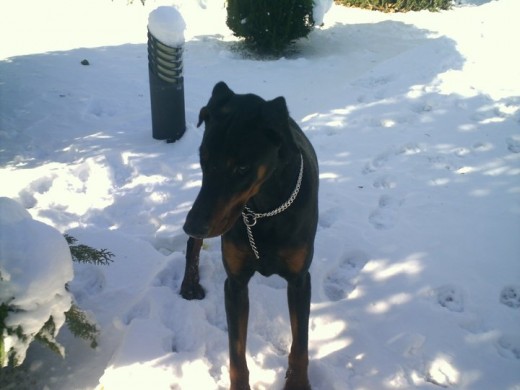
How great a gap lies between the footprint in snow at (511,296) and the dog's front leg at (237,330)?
5.70 feet

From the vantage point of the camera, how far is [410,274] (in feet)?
11.0

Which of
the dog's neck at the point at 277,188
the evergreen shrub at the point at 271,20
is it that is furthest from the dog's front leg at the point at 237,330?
the evergreen shrub at the point at 271,20

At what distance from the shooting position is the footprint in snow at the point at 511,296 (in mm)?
3058

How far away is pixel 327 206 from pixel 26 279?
104 inches

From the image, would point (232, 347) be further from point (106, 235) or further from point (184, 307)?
point (106, 235)

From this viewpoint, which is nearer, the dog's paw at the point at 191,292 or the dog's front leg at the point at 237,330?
the dog's front leg at the point at 237,330

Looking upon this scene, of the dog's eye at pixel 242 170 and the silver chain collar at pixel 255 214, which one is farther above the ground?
the dog's eye at pixel 242 170

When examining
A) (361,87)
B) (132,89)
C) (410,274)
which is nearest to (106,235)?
(410,274)

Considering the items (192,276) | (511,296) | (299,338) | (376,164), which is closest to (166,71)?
(376,164)

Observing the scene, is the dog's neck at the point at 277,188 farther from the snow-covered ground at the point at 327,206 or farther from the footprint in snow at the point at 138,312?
the footprint in snow at the point at 138,312

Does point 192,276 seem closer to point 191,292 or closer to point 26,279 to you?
point 191,292

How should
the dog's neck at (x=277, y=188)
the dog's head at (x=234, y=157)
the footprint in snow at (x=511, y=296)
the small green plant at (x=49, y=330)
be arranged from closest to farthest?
the dog's head at (x=234, y=157)
the small green plant at (x=49, y=330)
the dog's neck at (x=277, y=188)
the footprint in snow at (x=511, y=296)

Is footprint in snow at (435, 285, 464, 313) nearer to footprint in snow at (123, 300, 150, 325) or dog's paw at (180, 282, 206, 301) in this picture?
dog's paw at (180, 282, 206, 301)

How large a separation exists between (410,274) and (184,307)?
1562 mm
